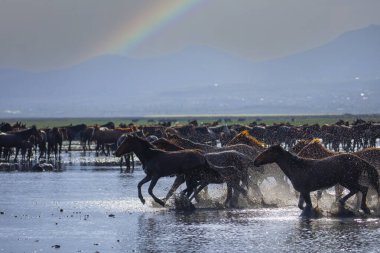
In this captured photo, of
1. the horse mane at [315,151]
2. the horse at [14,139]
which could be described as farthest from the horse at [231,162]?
the horse at [14,139]

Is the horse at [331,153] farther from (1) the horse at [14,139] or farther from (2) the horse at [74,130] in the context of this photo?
(2) the horse at [74,130]

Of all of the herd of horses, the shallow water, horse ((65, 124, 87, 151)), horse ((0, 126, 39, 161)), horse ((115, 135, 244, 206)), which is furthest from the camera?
horse ((65, 124, 87, 151))

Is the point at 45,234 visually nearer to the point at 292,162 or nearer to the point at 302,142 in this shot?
the point at 292,162

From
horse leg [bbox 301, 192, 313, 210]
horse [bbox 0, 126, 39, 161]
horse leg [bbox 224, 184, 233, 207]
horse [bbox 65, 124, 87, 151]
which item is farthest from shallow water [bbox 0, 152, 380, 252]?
horse [bbox 65, 124, 87, 151]

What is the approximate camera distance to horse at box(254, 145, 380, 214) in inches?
837

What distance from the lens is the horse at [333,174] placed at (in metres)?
21.3

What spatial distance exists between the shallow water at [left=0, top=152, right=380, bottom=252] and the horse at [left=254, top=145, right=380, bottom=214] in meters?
0.75

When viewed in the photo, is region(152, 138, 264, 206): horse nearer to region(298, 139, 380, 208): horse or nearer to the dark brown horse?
the dark brown horse

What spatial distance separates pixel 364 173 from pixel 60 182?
1353 cm

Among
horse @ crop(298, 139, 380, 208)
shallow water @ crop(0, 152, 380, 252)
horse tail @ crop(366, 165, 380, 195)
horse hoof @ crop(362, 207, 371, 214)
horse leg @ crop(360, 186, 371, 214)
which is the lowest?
shallow water @ crop(0, 152, 380, 252)

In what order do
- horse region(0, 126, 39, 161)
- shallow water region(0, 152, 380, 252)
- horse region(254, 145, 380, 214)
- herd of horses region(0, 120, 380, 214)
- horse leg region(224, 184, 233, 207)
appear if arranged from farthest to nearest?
1. horse region(0, 126, 39, 161)
2. horse leg region(224, 184, 233, 207)
3. herd of horses region(0, 120, 380, 214)
4. horse region(254, 145, 380, 214)
5. shallow water region(0, 152, 380, 252)

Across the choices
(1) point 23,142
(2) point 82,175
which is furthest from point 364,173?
(1) point 23,142

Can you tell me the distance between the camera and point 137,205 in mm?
24406

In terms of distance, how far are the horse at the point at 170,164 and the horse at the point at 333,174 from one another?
2.41 meters
